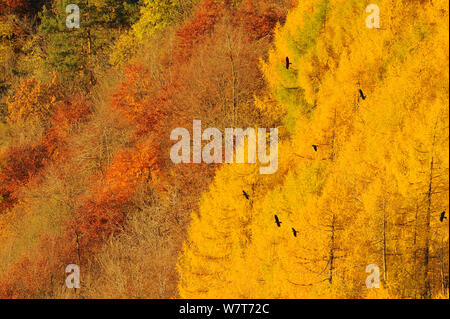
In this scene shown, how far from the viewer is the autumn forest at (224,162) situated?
55.0 feet

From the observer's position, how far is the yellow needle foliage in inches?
642

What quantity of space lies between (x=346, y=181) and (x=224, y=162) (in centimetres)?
1012

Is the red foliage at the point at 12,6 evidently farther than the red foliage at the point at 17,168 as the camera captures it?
Yes

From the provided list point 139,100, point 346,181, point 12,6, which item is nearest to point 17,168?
point 139,100

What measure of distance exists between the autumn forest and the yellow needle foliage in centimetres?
5

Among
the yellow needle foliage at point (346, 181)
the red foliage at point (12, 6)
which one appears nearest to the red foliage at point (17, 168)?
the red foliage at point (12, 6)

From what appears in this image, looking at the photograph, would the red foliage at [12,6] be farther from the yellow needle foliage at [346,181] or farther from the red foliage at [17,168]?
the yellow needle foliage at [346,181]

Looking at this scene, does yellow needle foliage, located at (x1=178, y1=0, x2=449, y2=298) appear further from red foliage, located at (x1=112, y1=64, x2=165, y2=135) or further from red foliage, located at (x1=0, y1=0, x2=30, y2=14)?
red foliage, located at (x1=0, y1=0, x2=30, y2=14)

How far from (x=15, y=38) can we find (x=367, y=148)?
39788mm

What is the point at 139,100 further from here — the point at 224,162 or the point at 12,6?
the point at 12,6

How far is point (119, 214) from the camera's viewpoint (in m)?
31.5

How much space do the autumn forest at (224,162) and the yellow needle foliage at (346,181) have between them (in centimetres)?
5

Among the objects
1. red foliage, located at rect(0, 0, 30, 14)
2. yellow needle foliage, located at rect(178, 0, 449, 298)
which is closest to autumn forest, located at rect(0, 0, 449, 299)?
yellow needle foliage, located at rect(178, 0, 449, 298)

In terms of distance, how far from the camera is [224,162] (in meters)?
27.3
